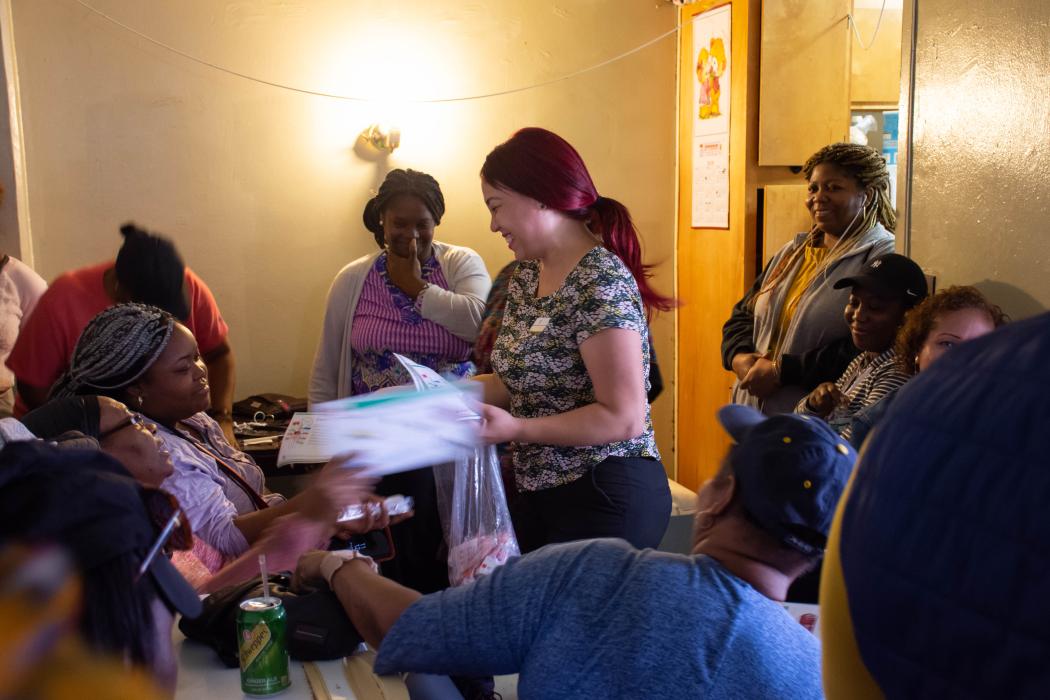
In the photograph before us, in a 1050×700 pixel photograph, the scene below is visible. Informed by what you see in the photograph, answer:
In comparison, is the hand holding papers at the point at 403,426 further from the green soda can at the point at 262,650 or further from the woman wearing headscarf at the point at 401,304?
the woman wearing headscarf at the point at 401,304

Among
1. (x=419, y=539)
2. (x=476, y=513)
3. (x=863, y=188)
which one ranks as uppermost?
(x=863, y=188)

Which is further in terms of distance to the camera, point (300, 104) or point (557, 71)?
point (557, 71)

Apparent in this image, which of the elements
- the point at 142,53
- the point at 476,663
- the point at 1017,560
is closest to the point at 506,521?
the point at 476,663

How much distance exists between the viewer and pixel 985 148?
2.49 metres

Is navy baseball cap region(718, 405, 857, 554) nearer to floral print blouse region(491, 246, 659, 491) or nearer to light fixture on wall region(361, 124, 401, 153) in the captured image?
floral print blouse region(491, 246, 659, 491)

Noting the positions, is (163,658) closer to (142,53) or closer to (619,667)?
(619,667)

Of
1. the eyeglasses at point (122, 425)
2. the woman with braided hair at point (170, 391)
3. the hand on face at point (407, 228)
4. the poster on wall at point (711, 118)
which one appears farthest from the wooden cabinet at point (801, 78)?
the eyeglasses at point (122, 425)

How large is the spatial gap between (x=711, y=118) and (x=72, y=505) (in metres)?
4.27

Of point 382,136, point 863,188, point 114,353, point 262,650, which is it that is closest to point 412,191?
point 382,136

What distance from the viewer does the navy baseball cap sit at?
4.18ft

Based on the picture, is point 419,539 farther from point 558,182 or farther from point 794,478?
point 794,478

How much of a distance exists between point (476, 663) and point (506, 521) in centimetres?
110

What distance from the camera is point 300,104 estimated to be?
454cm

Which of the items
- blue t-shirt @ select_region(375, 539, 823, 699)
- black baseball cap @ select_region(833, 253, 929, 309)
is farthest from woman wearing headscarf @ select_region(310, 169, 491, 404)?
blue t-shirt @ select_region(375, 539, 823, 699)
